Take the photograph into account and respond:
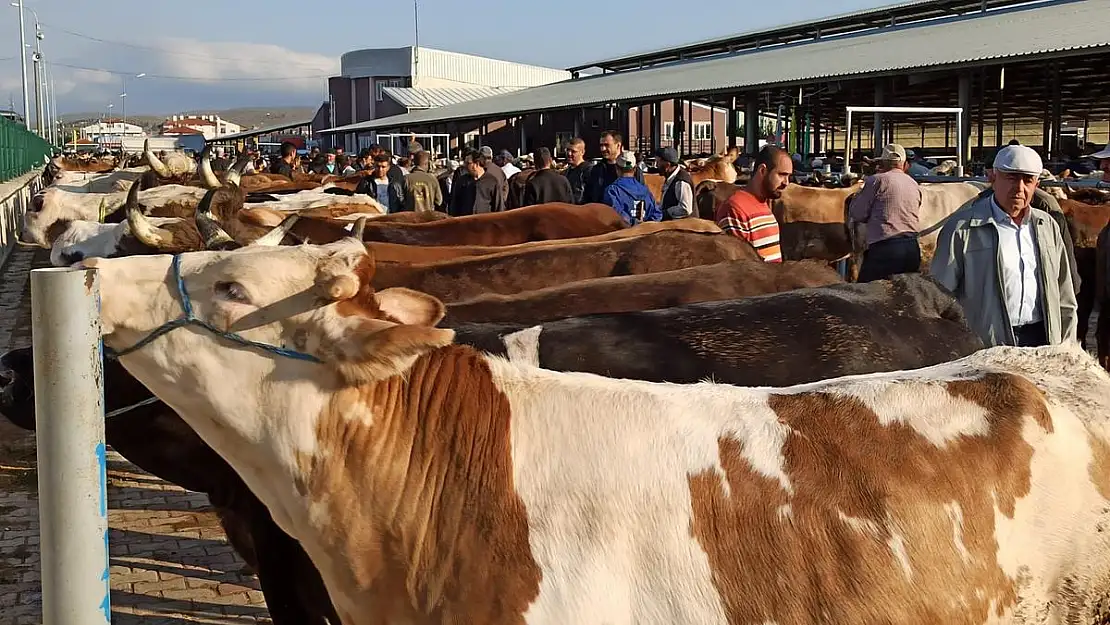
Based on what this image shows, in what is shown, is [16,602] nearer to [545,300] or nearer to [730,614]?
[545,300]

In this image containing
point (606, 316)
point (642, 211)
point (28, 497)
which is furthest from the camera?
point (642, 211)

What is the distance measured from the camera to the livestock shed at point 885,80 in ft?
A: 70.3

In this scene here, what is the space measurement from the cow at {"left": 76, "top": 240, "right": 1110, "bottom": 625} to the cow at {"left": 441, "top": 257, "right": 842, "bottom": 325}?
2.20 metres

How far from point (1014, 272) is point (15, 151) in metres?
26.2

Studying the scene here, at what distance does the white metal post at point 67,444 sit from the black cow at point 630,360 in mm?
2221

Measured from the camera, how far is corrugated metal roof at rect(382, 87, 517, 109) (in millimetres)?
69625

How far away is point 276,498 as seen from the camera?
9.12 ft

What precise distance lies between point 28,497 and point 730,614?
5719 mm

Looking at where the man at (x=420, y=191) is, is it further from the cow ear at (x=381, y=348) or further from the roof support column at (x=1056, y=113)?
the roof support column at (x=1056, y=113)

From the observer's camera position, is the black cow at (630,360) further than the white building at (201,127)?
No

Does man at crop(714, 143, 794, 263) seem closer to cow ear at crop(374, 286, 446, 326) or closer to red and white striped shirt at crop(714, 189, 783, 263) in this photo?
red and white striped shirt at crop(714, 189, 783, 263)

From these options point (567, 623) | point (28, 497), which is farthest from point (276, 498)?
point (28, 497)

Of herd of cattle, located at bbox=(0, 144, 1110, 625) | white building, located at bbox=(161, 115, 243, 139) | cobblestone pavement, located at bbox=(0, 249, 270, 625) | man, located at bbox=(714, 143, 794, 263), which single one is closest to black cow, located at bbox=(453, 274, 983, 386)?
herd of cattle, located at bbox=(0, 144, 1110, 625)

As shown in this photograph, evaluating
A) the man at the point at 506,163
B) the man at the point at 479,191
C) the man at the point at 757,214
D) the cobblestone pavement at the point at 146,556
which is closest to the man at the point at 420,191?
the man at the point at 479,191
